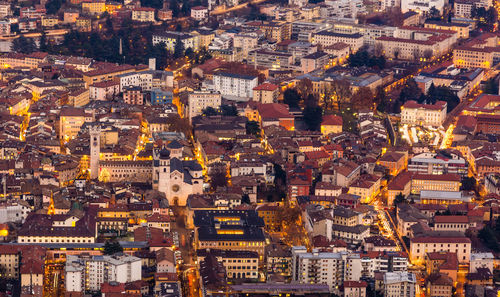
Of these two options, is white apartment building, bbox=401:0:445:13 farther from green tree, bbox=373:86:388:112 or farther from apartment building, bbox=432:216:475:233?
apartment building, bbox=432:216:475:233

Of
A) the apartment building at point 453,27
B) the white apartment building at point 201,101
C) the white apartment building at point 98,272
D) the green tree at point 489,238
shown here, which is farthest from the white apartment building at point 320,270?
the apartment building at point 453,27

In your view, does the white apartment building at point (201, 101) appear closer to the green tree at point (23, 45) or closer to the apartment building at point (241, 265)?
the green tree at point (23, 45)

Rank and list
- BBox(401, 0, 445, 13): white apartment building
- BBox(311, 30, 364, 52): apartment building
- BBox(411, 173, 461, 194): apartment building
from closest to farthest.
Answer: BBox(411, 173, 461, 194): apartment building → BBox(311, 30, 364, 52): apartment building → BBox(401, 0, 445, 13): white apartment building

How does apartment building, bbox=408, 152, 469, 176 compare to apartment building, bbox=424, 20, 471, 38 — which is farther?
apartment building, bbox=424, 20, 471, 38

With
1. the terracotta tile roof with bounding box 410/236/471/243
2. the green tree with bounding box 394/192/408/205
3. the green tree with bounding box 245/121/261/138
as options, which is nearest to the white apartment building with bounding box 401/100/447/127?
the green tree with bounding box 245/121/261/138

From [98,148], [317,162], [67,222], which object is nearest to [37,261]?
[67,222]

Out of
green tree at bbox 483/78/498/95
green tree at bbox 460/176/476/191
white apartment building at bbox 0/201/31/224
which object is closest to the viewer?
white apartment building at bbox 0/201/31/224
